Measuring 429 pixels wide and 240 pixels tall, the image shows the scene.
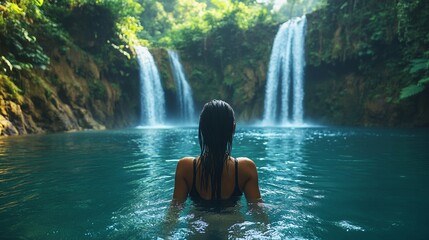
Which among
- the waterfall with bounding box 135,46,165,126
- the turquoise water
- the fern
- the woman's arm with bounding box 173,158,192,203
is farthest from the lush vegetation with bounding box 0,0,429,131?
the woman's arm with bounding box 173,158,192,203

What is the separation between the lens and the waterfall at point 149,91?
2873 centimetres

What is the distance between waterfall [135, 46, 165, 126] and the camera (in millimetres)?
28734

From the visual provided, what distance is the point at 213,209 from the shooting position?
3152 millimetres

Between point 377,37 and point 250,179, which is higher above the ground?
point 377,37

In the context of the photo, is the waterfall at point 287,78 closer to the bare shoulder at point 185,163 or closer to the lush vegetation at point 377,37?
the lush vegetation at point 377,37

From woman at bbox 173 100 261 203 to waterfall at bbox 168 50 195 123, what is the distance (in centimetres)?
2835

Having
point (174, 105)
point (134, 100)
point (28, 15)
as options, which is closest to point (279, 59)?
point (174, 105)

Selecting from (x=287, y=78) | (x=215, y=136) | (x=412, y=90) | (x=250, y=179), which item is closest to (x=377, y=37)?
(x=412, y=90)

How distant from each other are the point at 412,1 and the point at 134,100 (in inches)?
868

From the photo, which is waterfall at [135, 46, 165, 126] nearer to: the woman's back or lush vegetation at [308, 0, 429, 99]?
lush vegetation at [308, 0, 429, 99]

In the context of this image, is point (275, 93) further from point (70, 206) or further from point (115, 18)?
point (70, 206)

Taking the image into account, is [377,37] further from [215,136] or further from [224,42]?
[215,136]

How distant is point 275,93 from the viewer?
99.8ft

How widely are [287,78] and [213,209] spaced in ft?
91.2
